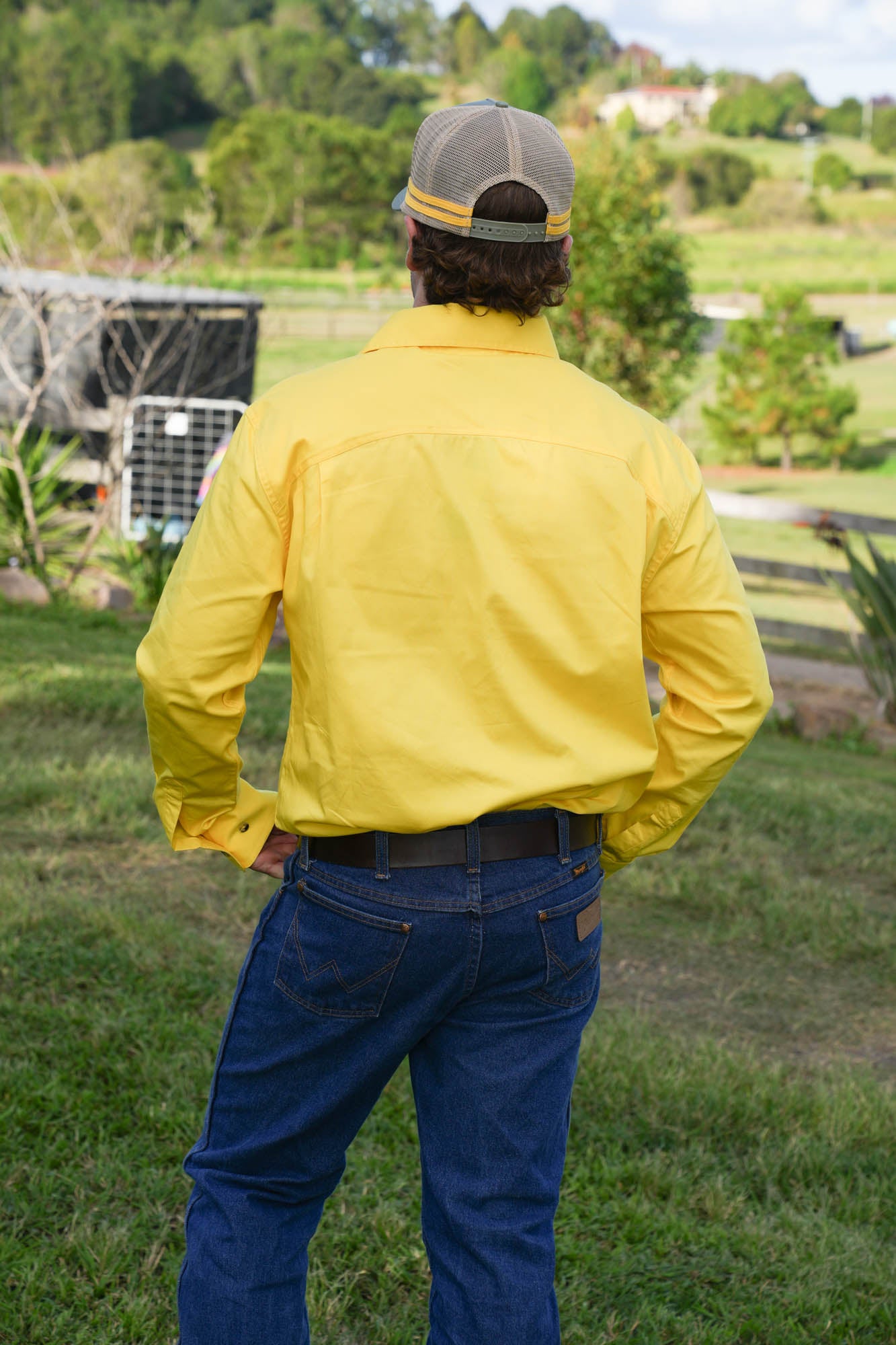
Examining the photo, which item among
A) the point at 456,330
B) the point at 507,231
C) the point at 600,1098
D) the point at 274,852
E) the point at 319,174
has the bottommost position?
the point at 319,174

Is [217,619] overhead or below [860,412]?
overhead

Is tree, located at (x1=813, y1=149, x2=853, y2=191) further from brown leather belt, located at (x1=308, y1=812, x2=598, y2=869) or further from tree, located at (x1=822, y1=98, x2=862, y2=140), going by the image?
brown leather belt, located at (x1=308, y1=812, x2=598, y2=869)

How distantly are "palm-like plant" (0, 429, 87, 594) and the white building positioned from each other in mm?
168772

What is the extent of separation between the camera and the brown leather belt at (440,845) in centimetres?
165

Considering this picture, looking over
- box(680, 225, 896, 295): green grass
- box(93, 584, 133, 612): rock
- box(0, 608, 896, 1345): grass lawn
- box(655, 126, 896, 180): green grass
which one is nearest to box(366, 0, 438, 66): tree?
box(655, 126, 896, 180): green grass

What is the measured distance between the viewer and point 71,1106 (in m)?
2.88

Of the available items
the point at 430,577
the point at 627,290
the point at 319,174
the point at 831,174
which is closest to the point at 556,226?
the point at 430,577

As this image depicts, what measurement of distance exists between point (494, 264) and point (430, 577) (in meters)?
0.40

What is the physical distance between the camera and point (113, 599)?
920 centimetres

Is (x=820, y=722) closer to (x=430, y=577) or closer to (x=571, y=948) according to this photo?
(x=571, y=948)

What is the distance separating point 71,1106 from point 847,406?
26062 mm

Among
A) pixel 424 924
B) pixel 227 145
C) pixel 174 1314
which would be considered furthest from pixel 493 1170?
pixel 227 145

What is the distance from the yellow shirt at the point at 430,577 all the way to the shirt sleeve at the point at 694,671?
3cm

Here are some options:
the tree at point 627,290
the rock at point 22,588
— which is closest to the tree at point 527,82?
the tree at point 627,290
